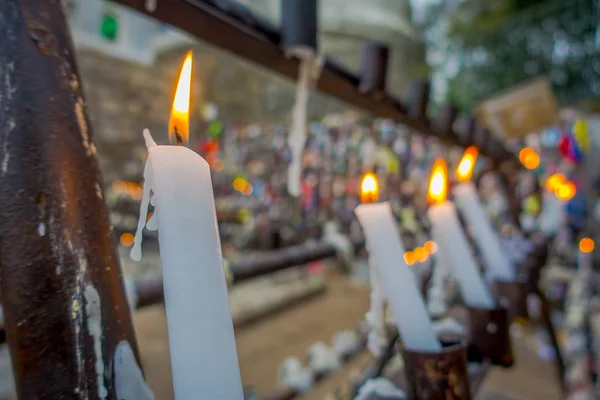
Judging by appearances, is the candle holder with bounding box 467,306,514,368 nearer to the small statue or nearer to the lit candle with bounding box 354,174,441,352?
the lit candle with bounding box 354,174,441,352

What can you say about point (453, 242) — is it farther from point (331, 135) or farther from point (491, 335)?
point (331, 135)

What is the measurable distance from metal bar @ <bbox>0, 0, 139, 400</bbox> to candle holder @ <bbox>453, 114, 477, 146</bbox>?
127cm

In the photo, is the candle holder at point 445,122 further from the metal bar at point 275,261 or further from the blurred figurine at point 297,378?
the blurred figurine at point 297,378

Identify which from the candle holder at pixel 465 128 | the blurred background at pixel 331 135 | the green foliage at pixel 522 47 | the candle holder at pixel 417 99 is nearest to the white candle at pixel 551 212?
the blurred background at pixel 331 135

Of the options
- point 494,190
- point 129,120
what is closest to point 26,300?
point 494,190

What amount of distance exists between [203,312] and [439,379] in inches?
11.7

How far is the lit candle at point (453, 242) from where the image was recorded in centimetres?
58

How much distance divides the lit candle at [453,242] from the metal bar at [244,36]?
10.3 inches

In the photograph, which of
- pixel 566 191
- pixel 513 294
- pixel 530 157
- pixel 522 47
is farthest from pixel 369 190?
pixel 522 47

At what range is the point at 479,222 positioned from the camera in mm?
701

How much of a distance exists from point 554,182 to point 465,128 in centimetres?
324

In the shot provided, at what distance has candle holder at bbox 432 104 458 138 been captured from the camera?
1122 millimetres

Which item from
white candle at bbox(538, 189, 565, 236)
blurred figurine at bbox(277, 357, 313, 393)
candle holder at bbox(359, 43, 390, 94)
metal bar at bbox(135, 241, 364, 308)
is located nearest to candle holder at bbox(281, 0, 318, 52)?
candle holder at bbox(359, 43, 390, 94)

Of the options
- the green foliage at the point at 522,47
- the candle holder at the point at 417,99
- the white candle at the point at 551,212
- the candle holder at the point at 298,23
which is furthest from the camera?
the green foliage at the point at 522,47
